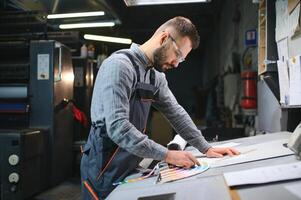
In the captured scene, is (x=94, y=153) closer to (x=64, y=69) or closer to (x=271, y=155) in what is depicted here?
(x=271, y=155)

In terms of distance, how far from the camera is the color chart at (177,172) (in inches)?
43.5

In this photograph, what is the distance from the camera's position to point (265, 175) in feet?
3.00

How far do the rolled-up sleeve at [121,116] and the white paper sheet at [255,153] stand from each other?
0.80 feet

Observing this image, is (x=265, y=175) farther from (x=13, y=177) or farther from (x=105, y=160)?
(x=13, y=177)

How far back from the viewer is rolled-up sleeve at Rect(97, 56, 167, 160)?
1.23 meters

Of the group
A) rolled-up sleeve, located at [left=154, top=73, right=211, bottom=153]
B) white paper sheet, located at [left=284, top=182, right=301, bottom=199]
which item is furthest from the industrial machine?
white paper sheet, located at [left=284, top=182, right=301, bottom=199]

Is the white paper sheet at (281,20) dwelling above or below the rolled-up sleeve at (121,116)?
above

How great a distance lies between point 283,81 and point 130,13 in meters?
6.90

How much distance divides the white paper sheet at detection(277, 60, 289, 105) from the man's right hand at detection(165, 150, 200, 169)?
2.77ft

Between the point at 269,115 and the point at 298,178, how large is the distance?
1673mm

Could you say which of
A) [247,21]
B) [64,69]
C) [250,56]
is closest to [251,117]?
[250,56]

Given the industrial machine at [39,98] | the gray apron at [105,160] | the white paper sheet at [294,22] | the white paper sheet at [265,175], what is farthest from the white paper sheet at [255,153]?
the industrial machine at [39,98]

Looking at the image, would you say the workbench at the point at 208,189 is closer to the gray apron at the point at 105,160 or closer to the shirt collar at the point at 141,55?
the gray apron at the point at 105,160

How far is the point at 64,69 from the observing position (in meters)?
3.57
